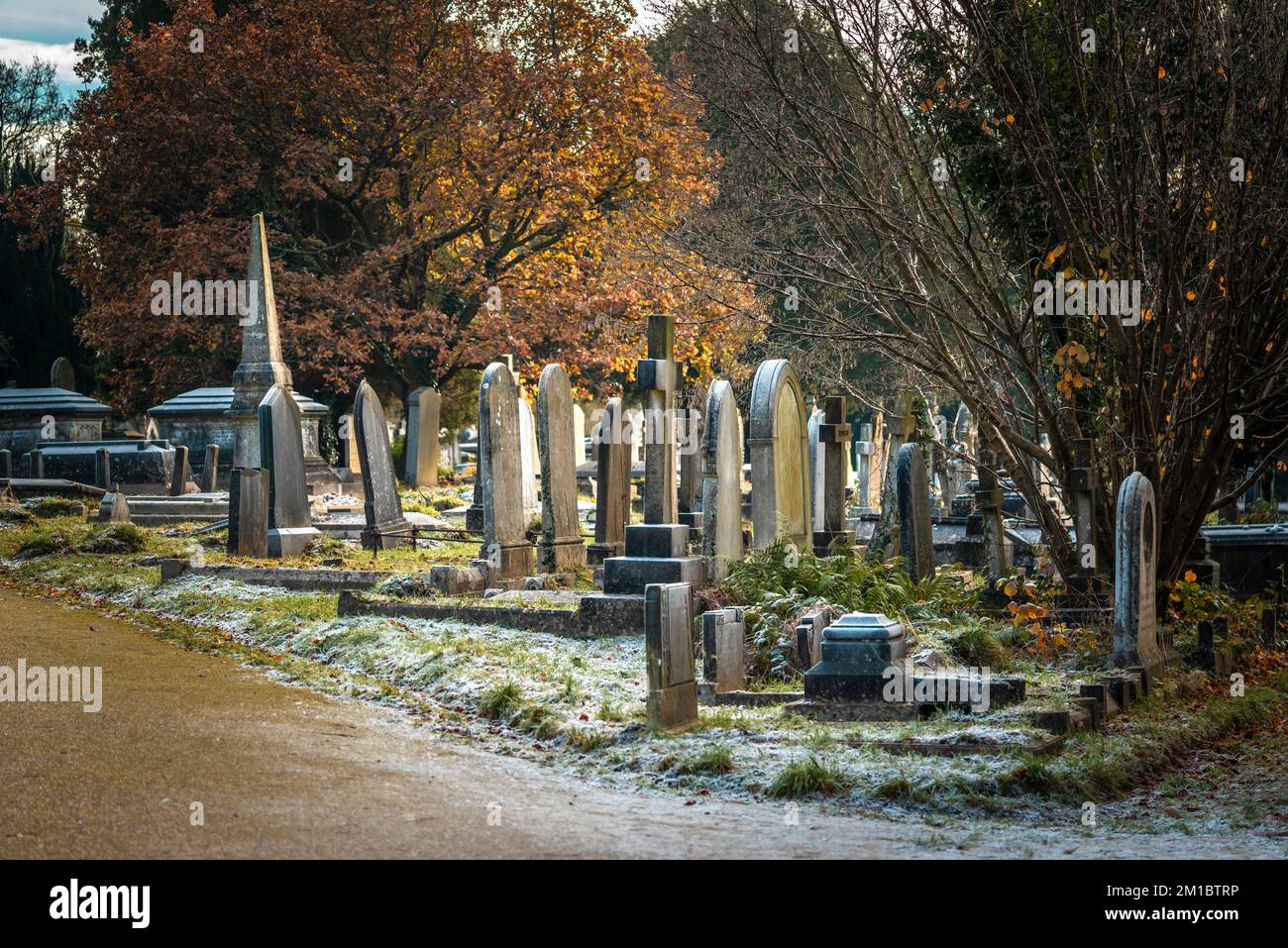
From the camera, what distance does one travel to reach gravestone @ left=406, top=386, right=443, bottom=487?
26.9m

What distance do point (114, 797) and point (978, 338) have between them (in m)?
7.16

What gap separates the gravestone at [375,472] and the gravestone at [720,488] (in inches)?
189

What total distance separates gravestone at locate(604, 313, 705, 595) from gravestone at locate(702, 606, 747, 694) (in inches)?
98.3

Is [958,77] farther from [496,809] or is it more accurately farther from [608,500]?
[496,809]

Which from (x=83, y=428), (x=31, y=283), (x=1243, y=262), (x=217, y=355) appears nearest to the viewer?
(x=1243, y=262)

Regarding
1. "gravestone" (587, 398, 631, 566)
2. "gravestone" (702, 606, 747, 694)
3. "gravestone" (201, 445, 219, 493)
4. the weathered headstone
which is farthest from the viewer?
"gravestone" (201, 445, 219, 493)

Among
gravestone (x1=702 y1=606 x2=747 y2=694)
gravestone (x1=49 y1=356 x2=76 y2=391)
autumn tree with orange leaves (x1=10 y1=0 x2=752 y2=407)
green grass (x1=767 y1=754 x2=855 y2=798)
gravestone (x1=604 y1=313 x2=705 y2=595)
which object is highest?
autumn tree with orange leaves (x1=10 y1=0 x2=752 y2=407)

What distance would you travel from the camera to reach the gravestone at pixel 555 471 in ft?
46.2

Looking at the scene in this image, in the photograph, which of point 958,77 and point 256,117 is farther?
point 256,117

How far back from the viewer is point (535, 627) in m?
11.1

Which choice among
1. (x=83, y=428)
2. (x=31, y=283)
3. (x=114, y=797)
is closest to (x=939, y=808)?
(x=114, y=797)

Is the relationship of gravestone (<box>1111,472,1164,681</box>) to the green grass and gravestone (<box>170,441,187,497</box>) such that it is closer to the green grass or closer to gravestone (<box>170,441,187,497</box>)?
the green grass

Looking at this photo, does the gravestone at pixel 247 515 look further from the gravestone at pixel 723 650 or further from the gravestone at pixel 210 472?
the gravestone at pixel 210 472

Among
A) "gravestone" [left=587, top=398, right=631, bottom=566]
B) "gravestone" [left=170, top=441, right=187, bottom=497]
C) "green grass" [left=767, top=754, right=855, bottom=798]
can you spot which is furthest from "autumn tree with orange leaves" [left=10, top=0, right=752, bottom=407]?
"green grass" [left=767, top=754, right=855, bottom=798]
